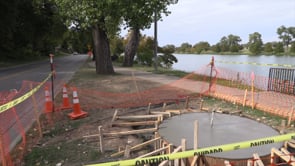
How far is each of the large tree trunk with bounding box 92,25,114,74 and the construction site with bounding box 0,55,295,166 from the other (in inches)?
269

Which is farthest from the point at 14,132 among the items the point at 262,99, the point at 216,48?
the point at 216,48

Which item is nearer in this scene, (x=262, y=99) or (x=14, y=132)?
(x=14, y=132)

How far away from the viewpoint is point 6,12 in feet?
82.0

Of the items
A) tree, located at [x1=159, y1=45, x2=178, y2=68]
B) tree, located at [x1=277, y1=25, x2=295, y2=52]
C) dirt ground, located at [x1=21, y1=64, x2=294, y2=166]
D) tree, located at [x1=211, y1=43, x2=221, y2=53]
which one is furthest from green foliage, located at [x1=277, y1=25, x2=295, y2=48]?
dirt ground, located at [x1=21, y1=64, x2=294, y2=166]

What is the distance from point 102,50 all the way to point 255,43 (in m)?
18.4

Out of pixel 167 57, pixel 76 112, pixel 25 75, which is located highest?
pixel 167 57

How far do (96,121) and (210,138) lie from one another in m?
3.37

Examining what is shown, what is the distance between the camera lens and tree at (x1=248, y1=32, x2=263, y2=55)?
26.2 m

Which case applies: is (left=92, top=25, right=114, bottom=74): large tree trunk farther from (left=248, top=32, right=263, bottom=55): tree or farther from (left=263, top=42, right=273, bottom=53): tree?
(left=263, top=42, right=273, bottom=53): tree

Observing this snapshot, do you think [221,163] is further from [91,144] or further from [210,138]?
[91,144]

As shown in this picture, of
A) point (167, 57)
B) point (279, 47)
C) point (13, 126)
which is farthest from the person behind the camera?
point (167, 57)

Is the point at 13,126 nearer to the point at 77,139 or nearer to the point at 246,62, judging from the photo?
the point at 77,139

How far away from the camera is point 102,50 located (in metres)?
17.3

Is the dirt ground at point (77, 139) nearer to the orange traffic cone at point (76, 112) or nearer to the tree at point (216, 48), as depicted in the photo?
the orange traffic cone at point (76, 112)
